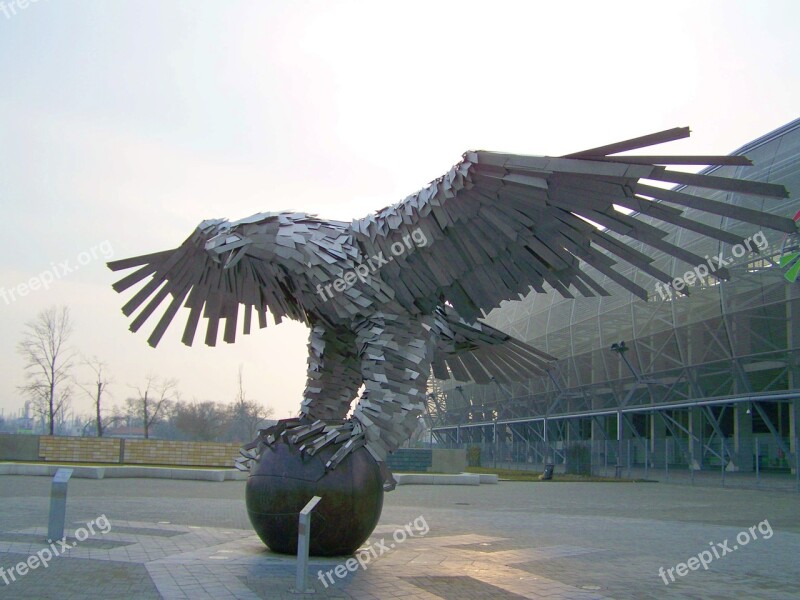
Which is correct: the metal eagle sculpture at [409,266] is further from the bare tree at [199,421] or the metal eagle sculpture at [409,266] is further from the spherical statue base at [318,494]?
the bare tree at [199,421]

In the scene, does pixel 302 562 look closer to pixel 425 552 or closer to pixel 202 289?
pixel 425 552

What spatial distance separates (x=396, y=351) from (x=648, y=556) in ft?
14.6

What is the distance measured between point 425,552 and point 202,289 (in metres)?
4.40

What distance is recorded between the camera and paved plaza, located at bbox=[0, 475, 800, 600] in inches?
274

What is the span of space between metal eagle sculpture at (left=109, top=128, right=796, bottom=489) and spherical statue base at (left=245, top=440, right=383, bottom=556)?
0.15 m

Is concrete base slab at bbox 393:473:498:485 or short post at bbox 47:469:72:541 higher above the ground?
short post at bbox 47:469:72:541

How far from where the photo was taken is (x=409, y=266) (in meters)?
8.27

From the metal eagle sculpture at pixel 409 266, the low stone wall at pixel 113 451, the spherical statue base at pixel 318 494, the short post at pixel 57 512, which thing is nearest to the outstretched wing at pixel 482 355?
the metal eagle sculpture at pixel 409 266

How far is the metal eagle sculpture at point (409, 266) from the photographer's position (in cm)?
662

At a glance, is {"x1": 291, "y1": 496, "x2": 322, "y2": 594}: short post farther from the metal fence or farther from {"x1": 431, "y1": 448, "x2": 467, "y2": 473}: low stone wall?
{"x1": 431, "y1": 448, "x2": 467, "y2": 473}: low stone wall

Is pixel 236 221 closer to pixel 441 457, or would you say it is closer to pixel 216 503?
pixel 216 503

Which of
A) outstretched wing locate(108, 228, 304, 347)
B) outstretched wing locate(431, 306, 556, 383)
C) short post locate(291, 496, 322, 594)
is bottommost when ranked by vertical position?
short post locate(291, 496, 322, 594)

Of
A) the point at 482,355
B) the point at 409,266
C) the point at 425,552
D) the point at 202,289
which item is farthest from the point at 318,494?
the point at 482,355

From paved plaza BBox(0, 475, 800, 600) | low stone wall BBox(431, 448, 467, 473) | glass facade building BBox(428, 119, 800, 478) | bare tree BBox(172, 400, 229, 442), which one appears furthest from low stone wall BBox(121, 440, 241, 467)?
bare tree BBox(172, 400, 229, 442)
